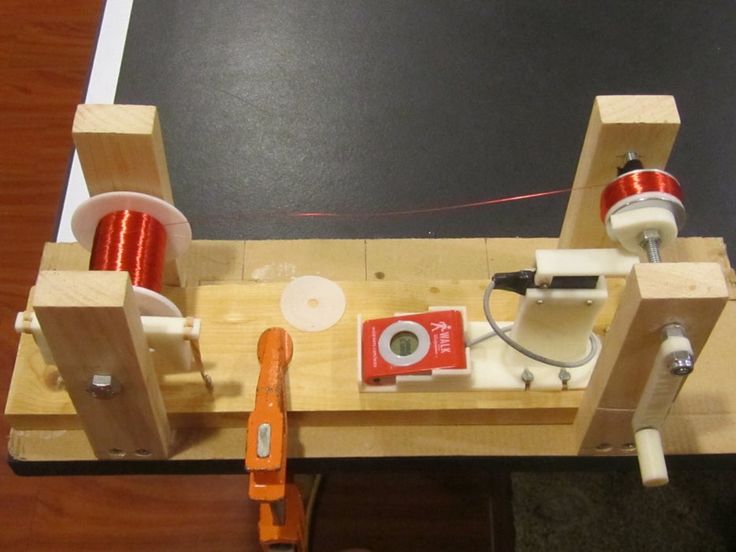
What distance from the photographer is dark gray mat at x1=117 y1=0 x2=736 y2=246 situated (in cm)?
132

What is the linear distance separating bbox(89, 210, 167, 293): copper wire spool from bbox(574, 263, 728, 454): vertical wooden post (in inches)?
19.0

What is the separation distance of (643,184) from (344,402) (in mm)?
394

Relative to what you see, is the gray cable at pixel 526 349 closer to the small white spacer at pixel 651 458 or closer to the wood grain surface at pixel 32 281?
the small white spacer at pixel 651 458

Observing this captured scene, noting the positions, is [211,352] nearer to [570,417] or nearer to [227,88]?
[570,417]

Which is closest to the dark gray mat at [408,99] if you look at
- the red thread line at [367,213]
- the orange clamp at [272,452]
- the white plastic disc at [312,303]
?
the red thread line at [367,213]

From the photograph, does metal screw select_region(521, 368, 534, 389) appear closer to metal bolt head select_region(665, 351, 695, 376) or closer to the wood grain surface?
metal bolt head select_region(665, 351, 695, 376)

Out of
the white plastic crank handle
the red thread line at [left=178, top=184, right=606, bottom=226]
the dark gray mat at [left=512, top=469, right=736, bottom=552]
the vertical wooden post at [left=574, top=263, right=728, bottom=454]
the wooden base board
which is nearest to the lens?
the vertical wooden post at [left=574, top=263, right=728, bottom=454]

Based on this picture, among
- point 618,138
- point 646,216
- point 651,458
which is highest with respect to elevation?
point 618,138

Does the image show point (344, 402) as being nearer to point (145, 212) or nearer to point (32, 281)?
point (145, 212)

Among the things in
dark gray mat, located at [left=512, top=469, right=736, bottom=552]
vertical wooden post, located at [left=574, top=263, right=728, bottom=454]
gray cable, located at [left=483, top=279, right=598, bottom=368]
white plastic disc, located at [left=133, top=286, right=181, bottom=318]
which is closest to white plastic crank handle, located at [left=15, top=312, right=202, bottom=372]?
white plastic disc, located at [left=133, top=286, right=181, bottom=318]

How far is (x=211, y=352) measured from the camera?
968mm

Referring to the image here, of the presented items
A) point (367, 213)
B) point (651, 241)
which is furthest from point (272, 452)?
point (367, 213)

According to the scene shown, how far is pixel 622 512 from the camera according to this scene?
1425 mm

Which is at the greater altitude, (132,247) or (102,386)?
(132,247)
